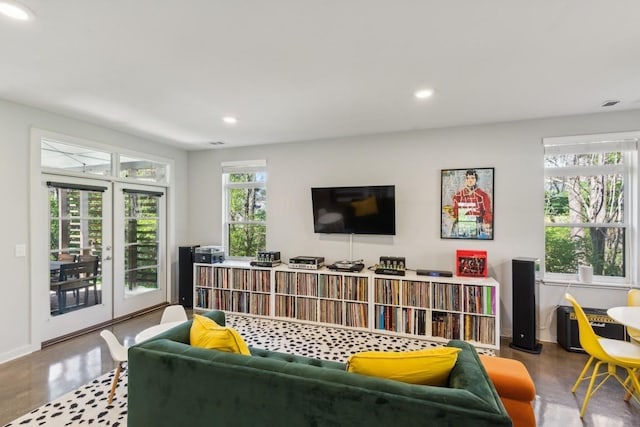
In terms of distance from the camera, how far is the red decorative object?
3643 mm

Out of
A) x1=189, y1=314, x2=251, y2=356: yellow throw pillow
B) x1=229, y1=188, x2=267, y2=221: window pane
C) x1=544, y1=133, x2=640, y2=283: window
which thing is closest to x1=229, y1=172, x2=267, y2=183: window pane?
x1=229, y1=188, x2=267, y2=221: window pane

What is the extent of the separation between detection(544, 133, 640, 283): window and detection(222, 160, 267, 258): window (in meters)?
3.69

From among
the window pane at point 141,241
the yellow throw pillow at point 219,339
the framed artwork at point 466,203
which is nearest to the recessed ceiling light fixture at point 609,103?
the framed artwork at point 466,203

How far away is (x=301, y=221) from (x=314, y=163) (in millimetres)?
854

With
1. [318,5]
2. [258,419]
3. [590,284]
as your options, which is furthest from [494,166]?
[258,419]

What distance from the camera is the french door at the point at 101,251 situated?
11.8ft

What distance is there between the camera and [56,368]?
115 inches

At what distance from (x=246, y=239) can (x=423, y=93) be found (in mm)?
3371

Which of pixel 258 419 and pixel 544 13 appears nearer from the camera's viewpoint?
pixel 258 419

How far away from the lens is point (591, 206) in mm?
3555

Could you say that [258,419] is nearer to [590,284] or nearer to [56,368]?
[56,368]

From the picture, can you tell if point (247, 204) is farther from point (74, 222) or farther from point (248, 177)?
point (74, 222)

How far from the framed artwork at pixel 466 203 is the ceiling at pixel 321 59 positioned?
0.68 m

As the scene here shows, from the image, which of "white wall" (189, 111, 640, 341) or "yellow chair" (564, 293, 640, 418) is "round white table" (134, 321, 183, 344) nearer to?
"white wall" (189, 111, 640, 341)
